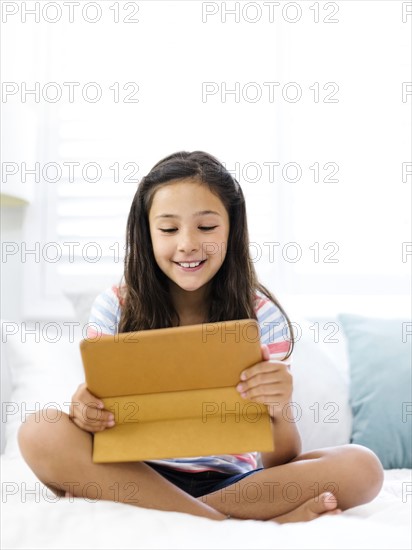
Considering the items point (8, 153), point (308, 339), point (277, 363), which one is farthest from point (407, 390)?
point (8, 153)

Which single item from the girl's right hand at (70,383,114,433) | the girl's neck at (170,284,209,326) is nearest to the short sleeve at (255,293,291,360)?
the girl's neck at (170,284,209,326)

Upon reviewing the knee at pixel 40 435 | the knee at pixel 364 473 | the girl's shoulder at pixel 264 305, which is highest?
the girl's shoulder at pixel 264 305

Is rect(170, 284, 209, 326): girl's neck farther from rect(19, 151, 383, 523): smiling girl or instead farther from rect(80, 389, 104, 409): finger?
rect(80, 389, 104, 409): finger

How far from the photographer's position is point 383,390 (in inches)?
54.9

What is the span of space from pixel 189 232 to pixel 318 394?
504mm

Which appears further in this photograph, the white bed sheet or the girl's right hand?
the girl's right hand

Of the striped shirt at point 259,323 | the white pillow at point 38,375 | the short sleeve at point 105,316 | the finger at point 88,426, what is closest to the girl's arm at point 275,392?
the striped shirt at point 259,323

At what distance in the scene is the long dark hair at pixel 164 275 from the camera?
119 centimetres

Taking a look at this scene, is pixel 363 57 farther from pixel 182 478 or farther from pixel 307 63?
pixel 182 478

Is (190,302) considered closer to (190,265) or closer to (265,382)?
(190,265)

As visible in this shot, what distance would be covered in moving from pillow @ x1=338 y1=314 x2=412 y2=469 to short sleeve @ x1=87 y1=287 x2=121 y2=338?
0.55 metres

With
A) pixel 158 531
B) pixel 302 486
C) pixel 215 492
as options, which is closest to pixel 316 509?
pixel 302 486

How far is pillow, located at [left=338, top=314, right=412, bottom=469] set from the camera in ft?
4.46

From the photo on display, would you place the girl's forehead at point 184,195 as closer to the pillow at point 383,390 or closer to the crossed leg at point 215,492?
the crossed leg at point 215,492
